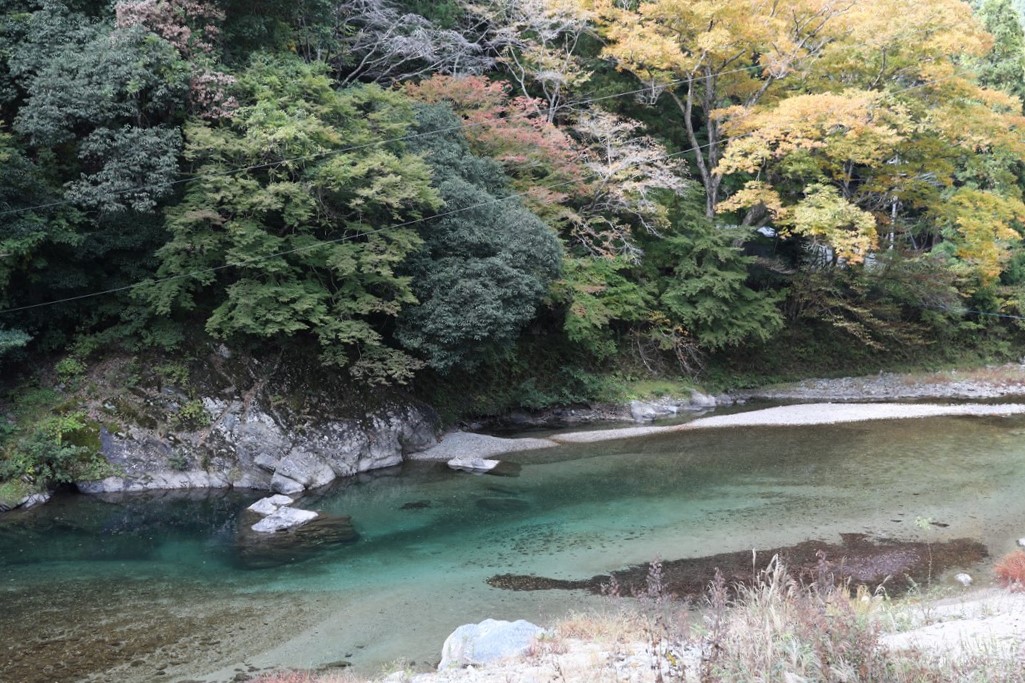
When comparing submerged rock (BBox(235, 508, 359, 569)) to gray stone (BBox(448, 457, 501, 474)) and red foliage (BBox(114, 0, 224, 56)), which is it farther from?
red foliage (BBox(114, 0, 224, 56))

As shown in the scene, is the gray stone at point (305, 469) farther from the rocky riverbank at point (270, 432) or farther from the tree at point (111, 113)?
the tree at point (111, 113)

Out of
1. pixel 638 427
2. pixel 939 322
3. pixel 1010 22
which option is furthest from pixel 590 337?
pixel 1010 22

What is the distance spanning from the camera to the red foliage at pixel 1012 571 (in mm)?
9281

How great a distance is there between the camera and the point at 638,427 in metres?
20.6

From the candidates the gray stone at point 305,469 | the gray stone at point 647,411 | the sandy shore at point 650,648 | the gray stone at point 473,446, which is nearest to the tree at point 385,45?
the gray stone at point 473,446

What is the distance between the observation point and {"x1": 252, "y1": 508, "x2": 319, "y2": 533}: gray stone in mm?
12789

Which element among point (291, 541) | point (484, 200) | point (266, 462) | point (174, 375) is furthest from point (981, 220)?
point (174, 375)

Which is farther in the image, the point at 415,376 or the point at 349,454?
the point at 415,376

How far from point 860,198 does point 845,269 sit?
9.16 feet

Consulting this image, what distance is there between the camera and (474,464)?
16516 millimetres

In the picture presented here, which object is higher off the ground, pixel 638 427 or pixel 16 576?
pixel 16 576

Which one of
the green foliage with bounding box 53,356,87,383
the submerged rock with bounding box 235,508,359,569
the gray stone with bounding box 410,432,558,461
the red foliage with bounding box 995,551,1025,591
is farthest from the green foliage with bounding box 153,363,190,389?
the red foliage with bounding box 995,551,1025,591

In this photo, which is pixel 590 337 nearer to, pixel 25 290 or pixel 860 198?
pixel 860 198

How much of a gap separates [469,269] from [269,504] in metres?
6.78
